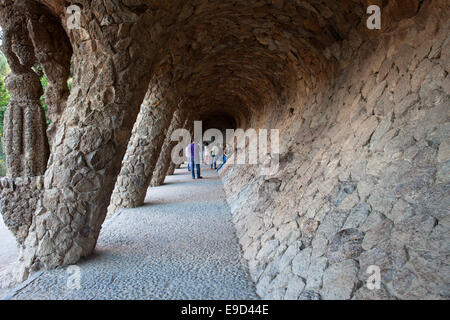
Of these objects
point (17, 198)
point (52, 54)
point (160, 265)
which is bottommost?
point (160, 265)

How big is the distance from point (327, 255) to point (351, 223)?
304 mm

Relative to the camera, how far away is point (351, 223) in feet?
7.56

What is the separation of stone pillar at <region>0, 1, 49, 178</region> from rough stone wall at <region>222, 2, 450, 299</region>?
2684 millimetres

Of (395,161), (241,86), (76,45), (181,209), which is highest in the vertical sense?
(241,86)

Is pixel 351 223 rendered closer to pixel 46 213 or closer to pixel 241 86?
pixel 46 213

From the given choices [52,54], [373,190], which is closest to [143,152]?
[52,54]

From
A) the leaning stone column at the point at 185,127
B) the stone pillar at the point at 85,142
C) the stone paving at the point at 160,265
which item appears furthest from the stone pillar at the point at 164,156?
the stone pillar at the point at 85,142

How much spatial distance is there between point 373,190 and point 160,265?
2.16 meters

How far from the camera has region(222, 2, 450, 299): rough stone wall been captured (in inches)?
68.7

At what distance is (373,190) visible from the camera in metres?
2.41

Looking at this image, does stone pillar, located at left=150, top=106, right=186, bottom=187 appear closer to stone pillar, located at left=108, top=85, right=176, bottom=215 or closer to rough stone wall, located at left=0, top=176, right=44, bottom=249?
stone pillar, located at left=108, top=85, right=176, bottom=215

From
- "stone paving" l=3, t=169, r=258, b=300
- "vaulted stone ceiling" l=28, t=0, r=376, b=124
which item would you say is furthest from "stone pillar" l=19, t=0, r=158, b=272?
"stone paving" l=3, t=169, r=258, b=300

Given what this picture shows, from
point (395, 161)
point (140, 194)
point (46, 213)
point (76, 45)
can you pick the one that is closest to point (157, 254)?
point (46, 213)

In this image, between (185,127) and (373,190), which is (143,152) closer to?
(373,190)
